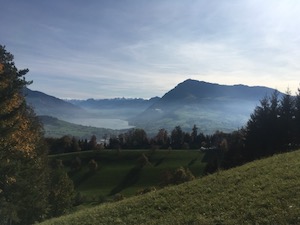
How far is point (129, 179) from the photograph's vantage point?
14338 centimetres

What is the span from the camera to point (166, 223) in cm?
1611

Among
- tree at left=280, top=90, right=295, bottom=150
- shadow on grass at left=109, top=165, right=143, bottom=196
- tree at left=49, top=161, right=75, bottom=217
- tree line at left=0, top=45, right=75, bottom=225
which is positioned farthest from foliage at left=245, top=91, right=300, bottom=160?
shadow on grass at left=109, top=165, right=143, bottom=196

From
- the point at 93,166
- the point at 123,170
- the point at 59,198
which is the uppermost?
the point at 59,198

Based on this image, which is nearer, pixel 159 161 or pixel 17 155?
pixel 17 155

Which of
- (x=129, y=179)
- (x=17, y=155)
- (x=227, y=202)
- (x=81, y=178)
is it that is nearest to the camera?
(x=227, y=202)

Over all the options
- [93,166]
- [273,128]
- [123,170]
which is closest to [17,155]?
[273,128]

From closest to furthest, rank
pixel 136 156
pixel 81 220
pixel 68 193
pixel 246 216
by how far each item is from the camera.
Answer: pixel 246 216 → pixel 81 220 → pixel 68 193 → pixel 136 156

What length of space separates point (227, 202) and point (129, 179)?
12922 centimetres

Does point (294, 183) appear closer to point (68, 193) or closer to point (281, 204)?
Result: point (281, 204)

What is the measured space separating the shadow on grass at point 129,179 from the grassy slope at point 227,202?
108 m

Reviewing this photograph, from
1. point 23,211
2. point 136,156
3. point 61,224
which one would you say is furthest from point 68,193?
point 136,156

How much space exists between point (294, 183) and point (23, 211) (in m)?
35.8

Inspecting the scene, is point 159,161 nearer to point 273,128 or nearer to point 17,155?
point 273,128

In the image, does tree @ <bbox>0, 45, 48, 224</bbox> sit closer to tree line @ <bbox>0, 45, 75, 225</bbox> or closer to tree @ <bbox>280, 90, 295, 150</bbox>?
tree line @ <bbox>0, 45, 75, 225</bbox>
